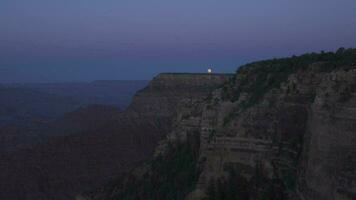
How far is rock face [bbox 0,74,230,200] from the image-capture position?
53.4m

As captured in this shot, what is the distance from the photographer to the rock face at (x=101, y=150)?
5341 centimetres

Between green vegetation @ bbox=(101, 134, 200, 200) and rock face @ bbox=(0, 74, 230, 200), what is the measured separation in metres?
20.2

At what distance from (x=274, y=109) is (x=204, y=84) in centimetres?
4183

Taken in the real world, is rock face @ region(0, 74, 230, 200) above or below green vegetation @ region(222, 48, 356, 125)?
below

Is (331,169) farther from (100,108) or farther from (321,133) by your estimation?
(100,108)

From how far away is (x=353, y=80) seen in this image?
13.4 m

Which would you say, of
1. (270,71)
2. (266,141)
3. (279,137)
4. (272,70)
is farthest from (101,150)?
(279,137)

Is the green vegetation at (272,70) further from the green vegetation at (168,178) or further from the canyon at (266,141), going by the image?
the green vegetation at (168,178)

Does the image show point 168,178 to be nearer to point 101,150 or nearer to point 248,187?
point 248,187

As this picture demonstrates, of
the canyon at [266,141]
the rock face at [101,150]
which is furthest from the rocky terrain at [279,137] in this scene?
the rock face at [101,150]

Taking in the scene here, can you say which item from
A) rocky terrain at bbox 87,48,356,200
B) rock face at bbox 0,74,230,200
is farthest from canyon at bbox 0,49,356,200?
rock face at bbox 0,74,230,200

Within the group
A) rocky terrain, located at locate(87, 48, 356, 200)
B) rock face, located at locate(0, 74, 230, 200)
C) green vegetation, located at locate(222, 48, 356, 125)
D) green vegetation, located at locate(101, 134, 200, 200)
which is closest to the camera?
rocky terrain, located at locate(87, 48, 356, 200)

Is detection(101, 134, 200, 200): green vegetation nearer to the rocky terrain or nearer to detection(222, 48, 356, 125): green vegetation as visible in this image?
the rocky terrain

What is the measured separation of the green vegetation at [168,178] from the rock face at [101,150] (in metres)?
20.2
